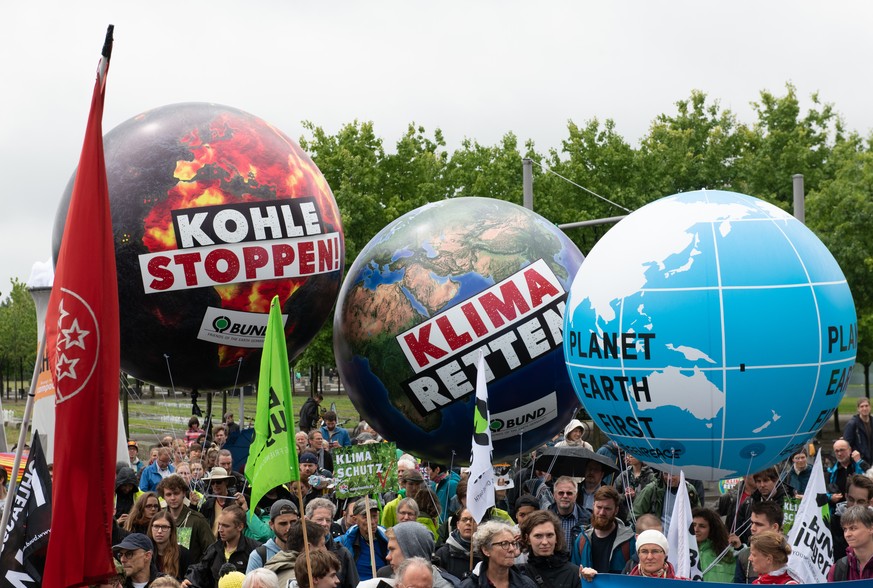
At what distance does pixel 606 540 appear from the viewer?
9242mm

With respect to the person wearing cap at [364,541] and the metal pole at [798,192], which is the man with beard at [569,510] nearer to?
the person wearing cap at [364,541]

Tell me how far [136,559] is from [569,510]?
12.0 feet

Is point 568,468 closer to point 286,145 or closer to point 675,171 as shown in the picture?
point 286,145

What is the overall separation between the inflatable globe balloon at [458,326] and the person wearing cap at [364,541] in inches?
44.5

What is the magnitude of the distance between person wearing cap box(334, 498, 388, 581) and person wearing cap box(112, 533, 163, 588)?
1785mm

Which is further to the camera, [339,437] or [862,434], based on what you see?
[339,437]

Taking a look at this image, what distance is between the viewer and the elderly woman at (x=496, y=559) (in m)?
7.58

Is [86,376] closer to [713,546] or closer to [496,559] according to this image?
[496,559]

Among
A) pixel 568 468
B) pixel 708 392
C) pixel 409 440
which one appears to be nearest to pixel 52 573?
pixel 708 392

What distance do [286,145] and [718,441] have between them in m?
4.56

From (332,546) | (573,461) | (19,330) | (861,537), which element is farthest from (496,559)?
(19,330)

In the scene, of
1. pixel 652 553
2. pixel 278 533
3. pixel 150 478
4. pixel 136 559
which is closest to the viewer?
pixel 652 553

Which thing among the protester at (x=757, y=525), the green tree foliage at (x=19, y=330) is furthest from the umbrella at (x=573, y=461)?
the green tree foliage at (x=19, y=330)

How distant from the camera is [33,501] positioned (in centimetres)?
605
